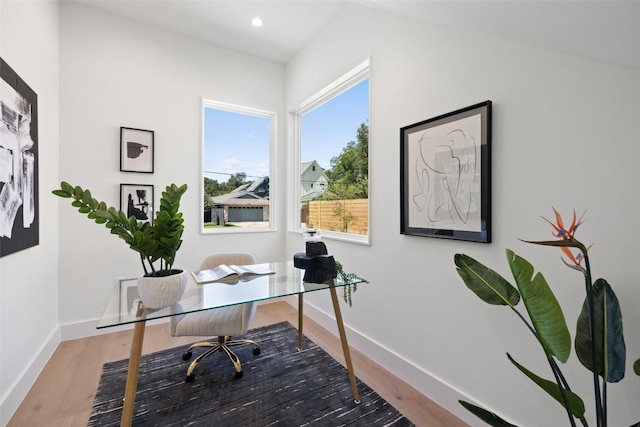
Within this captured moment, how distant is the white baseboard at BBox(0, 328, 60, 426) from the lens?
1.75m

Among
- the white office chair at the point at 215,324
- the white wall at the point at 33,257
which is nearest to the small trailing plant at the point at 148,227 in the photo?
the white office chair at the point at 215,324

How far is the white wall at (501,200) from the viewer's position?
1230 mm

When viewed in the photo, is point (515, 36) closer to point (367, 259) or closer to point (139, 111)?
point (367, 259)

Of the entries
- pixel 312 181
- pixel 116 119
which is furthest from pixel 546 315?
pixel 116 119

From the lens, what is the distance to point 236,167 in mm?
3814

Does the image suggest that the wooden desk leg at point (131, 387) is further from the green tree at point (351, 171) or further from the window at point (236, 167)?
the window at point (236, 167)

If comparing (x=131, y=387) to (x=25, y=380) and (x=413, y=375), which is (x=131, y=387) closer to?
(x=25, y=380)

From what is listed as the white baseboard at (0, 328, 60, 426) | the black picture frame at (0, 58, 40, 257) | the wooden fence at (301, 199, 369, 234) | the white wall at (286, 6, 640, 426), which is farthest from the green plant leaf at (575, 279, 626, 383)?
the white baseboard at (0, 328, 60, 426)

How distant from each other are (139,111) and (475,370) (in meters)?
3.72

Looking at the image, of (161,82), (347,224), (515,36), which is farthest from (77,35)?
(515,36)

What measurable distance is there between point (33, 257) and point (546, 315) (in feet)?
10.3

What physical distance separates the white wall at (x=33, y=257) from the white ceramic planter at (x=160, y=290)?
94 cm

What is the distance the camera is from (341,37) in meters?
2.89

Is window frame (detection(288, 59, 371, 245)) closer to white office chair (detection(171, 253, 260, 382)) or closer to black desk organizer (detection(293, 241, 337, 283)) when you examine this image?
black desk organizer (detection(293, 241, 337, 283))
